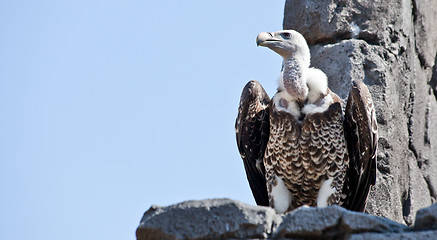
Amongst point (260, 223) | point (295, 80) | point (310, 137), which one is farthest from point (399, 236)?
point (295, 80)

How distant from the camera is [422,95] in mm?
7062

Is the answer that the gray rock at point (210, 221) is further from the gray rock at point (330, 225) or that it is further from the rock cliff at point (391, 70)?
the rock cliff at point (391, 70)

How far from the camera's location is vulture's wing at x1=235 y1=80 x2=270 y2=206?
19.3 feet

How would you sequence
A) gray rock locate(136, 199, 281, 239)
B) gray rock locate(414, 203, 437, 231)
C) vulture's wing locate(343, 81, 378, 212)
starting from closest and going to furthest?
gray rock locate(414, 203, 437, 231) → gray rock locate(136, 199, 281, 239) → vulture's wing locate(343, 81, 378, 212)

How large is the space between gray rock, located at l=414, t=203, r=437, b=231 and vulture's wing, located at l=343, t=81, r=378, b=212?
2100 mm

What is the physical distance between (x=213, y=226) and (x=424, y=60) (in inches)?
171

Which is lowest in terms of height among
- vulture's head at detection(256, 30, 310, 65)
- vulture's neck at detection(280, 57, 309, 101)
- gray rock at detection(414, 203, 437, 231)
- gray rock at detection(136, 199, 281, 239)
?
gray rock at detection(136, 199, 281, 239)

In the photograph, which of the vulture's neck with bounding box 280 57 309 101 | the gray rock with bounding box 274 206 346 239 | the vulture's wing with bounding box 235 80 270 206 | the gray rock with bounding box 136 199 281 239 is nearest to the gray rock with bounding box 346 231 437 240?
the gray rock with bounding box 274 206 346 239

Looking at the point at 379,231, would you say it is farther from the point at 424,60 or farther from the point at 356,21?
the point at 424,60

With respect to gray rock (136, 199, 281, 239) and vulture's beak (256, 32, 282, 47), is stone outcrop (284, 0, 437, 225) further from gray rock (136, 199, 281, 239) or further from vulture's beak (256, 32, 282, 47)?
gray rock (136, 199, 281, 239)

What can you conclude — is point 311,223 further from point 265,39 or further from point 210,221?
point 265,39

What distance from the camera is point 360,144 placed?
5.52 m

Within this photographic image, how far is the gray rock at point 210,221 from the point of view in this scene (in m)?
3.42

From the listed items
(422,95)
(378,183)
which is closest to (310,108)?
(378,183)
